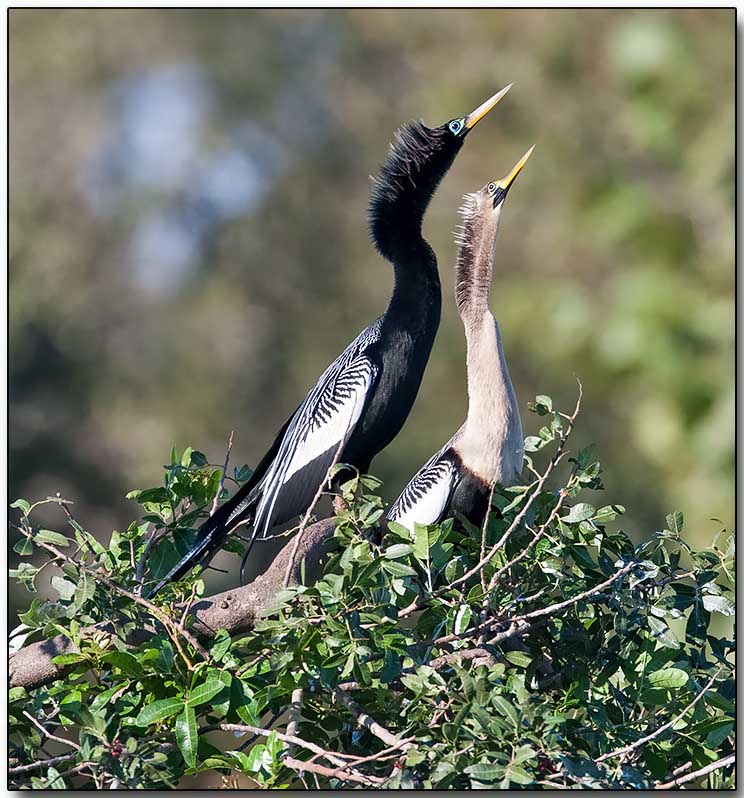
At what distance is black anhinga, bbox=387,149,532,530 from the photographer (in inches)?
97.9

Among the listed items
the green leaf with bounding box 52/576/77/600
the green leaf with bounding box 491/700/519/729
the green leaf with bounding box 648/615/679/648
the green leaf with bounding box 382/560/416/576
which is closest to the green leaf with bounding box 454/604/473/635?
the green leaf with bounding box 382/560/416/576

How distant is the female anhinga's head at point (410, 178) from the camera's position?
267 cm

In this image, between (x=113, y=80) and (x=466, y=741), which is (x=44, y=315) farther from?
(x=466, y=741)

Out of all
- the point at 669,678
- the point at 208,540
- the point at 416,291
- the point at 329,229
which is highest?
the point at 329,229

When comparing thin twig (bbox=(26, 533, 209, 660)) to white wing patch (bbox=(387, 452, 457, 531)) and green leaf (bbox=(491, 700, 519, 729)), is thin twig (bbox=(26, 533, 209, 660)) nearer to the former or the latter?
green leaf (bbox=(491, 700, 519, 729))

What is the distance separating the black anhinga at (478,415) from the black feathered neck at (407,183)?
11 centimetres

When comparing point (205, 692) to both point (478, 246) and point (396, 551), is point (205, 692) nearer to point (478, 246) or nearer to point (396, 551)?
point (396, 551)

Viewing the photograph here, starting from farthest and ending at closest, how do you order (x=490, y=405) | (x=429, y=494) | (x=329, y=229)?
1. (x=329, y=229)
2. (x=429, y=494)
3. (x=490, y=405)

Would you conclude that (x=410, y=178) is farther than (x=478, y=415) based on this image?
Yes

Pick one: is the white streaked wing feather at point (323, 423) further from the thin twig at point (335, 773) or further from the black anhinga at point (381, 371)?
the thin twig at point (335, 773)

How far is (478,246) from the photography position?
8.63 ft

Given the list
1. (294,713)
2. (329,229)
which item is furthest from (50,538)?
(329,229)

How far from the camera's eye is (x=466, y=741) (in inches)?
71.8

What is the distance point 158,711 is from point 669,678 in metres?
0.93
